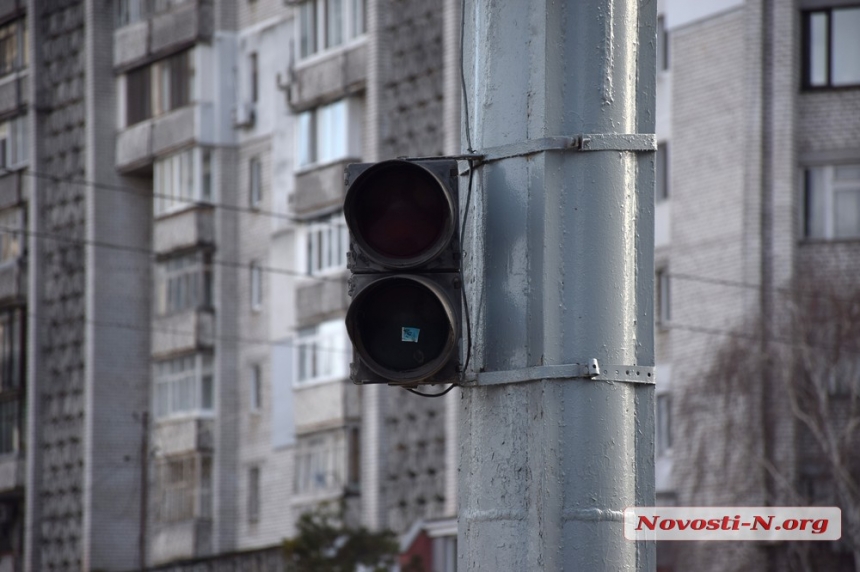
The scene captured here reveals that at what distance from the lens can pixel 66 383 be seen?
5306 cm

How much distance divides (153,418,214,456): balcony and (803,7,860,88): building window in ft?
62.8

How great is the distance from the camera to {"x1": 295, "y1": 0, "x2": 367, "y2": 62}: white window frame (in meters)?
42.1

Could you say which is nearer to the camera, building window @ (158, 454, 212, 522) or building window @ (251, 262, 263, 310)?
building window @ (251, 262, 263, 310)

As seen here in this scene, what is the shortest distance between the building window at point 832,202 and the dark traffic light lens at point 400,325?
3022cm

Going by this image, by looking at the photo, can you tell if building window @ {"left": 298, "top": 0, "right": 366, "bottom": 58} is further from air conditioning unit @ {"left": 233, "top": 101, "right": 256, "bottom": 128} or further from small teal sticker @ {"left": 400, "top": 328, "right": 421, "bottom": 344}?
small teal sticker @ {"left": 400, "top": 328, "right": 421, "bottom": 344}

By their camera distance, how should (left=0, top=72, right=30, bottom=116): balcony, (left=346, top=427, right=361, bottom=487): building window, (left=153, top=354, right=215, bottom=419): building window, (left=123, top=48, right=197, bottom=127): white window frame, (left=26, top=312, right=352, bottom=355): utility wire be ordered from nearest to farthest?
(left=346, top=427, right=361, bottom=487): building window → (left=26, top=312, right=352, bottom=355): utility wire → (left=153, top=354, right=215, bottom=419): building window → (left=123, top=48, right=197, bottom=127): white window frame → (left=0, top=72, right=30, bottom=116): balcony

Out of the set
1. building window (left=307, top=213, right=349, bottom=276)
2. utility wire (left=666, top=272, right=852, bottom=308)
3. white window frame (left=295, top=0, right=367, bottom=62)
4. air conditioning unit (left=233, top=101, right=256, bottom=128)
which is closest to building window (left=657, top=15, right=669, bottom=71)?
utility wire (left=666, top=272, right=852, bottom=308)

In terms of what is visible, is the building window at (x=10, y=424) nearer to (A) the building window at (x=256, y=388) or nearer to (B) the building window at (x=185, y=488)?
(B) the building window at (x=185, y=488)

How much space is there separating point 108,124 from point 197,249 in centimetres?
670

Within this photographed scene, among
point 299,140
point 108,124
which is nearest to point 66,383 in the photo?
point 108,124

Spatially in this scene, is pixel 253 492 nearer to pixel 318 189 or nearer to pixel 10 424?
pixel 318 189

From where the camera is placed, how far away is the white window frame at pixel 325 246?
41594mm

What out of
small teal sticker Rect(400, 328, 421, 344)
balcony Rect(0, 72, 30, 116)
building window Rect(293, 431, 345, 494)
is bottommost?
building window Rect(293, 431, 345, 494)

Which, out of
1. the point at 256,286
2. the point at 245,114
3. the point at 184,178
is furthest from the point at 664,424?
the point at 184,178
